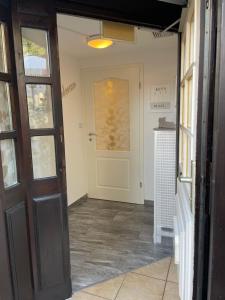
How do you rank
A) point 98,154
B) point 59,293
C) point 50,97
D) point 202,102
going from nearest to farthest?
point 202,102
point 50,97
point 59,293
point 98,154

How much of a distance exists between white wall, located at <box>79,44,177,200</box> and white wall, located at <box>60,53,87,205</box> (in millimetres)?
351

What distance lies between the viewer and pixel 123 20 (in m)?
1.71

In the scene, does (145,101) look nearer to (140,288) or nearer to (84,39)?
(84,39)

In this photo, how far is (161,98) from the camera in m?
3.34

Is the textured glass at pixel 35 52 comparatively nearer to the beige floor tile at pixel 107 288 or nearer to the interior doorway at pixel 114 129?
the interior doorway at pixel 114 129

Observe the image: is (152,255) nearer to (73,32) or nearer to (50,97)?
(50,97)

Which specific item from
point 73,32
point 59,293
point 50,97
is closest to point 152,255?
point 59,293

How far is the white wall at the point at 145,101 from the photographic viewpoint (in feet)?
10.8

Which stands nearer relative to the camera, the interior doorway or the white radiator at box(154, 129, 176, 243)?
the white radiator at box(154, 129, 176, 243)

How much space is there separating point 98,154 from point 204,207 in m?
3.10

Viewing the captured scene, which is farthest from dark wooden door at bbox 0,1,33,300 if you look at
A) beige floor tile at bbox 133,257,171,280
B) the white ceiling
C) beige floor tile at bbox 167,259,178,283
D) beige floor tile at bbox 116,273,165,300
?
beige floor tile at bbox 167,259,178,283

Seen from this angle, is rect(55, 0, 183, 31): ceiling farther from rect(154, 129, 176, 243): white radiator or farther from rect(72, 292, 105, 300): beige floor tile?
rect(72, 292, 105, 300): beige floor tile

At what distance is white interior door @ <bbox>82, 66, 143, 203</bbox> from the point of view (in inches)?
139

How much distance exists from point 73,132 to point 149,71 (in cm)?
138
